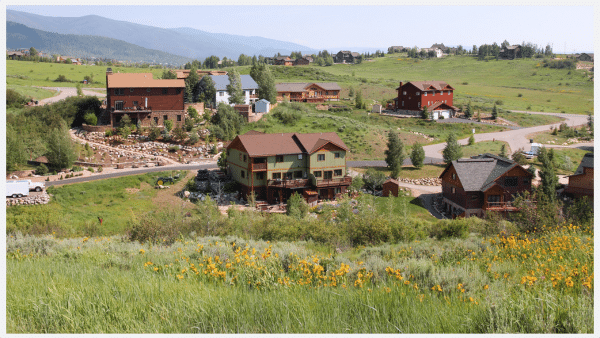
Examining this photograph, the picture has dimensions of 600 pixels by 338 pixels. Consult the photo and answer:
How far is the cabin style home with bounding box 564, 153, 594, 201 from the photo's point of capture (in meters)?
33.6

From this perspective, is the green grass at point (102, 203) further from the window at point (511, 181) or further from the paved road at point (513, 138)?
the paved road at point (513, 138)

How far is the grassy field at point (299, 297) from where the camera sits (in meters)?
5.57

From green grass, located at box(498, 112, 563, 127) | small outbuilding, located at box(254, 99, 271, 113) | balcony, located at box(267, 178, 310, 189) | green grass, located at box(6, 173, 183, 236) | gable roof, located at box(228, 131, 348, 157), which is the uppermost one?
small outbuilding, located at box(254, 99, 271, 113)

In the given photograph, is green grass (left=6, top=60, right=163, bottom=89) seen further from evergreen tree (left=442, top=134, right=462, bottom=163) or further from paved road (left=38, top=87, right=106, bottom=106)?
evergreen tree (left=442, top=134, right=462, bottom=163)

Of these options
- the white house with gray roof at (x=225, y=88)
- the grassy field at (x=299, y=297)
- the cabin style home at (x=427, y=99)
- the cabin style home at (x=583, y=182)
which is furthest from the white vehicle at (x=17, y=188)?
the cabin style home at (x=427, y=99)

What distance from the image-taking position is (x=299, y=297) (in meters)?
6.18

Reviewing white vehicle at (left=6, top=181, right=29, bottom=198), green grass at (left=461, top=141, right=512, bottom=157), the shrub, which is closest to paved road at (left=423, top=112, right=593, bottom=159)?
green grass at (left=461, top=141, right=512, bottom=157)

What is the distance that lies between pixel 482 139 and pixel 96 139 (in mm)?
47633

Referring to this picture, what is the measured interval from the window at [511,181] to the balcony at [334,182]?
11.6 metres

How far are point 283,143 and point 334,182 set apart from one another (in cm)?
516

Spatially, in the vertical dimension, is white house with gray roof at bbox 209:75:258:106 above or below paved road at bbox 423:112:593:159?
above

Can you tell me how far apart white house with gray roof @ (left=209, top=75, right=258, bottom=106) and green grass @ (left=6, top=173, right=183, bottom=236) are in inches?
933

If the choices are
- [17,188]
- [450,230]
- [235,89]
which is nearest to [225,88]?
[235,89]

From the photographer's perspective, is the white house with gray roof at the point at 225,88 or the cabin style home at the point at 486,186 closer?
the cabin style home at the point at 486,186
